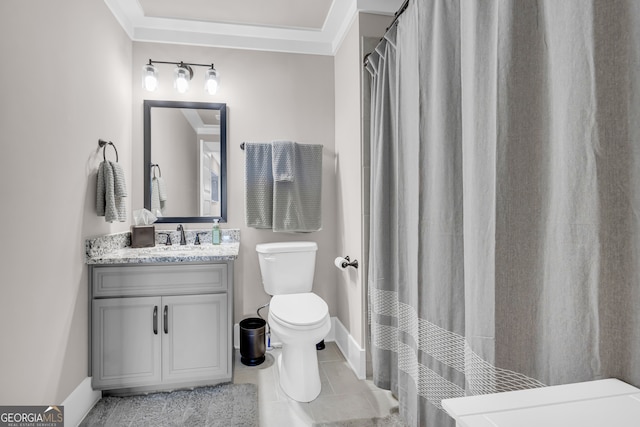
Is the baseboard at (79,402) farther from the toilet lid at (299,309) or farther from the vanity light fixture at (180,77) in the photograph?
the vanity light fixture at (180,77)

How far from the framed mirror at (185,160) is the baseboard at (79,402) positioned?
116 centimetres

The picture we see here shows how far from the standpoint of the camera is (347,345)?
2.36 meters

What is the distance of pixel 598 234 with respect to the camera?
68 centimetres

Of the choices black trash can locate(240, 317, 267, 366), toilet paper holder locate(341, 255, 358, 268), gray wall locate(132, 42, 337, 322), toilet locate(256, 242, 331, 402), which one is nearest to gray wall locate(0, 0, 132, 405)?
gray wall locate(132, 42, 337, 322)

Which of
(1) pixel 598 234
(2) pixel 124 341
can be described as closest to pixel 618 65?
(1) pixel 598 234

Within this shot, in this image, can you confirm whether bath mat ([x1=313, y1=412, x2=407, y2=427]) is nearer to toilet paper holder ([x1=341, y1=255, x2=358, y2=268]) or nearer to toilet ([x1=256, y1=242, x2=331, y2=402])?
toilet ([x1=256, y1=242, x2=331, y2=402])

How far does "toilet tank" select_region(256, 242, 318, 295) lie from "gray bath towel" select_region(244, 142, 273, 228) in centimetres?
22

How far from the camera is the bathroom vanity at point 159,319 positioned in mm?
1820

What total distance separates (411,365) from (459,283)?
20.4 inches

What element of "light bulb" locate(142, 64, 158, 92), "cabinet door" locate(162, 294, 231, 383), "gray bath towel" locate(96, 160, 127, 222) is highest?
"light bulb" locate(142, 64, 158, 92)

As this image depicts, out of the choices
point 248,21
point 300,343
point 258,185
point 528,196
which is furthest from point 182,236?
point 528,196

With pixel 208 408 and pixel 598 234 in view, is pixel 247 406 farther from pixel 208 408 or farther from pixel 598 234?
pixel 598 234

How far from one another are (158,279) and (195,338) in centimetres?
42

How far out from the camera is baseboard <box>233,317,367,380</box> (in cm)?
210
